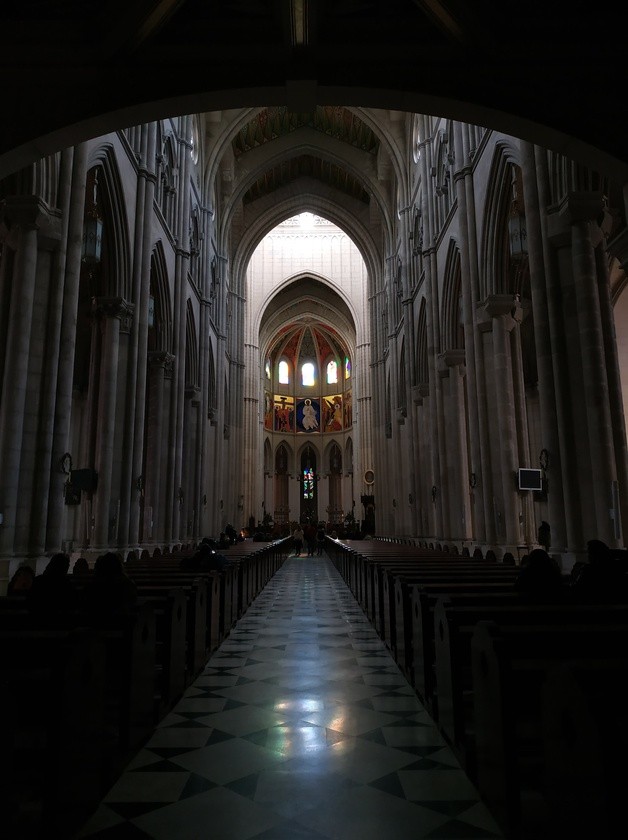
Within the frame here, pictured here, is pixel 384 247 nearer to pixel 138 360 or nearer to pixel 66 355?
pixel 138 360

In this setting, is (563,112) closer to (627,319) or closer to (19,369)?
(19,369)

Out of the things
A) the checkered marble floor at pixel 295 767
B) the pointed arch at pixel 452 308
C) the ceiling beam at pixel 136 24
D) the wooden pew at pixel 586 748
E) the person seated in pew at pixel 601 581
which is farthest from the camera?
the pointed arch at pixel 452 308

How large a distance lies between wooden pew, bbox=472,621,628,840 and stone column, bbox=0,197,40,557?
7521 millimetres

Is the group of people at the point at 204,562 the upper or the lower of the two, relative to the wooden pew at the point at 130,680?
upper

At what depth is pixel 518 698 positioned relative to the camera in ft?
11.7

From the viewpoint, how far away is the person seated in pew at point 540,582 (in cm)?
459

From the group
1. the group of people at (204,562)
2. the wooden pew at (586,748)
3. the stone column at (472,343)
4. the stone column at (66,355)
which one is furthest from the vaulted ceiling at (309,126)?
the wooden pew at (586,748)

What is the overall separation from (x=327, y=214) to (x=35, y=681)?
3666 centimetres

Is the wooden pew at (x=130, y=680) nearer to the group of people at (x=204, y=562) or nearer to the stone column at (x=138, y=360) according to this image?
the group of people at (x=204, y=562)

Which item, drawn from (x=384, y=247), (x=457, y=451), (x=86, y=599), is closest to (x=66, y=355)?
(x=86, y=599)

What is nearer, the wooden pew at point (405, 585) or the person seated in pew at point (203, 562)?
the wooden pew at point (405, 585)

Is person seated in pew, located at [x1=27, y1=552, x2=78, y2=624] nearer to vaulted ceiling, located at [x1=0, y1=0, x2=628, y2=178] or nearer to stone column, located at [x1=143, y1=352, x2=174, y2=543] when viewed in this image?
vaulted ceiling, located at [x1=0, y1=0, x2=628, y2=178]

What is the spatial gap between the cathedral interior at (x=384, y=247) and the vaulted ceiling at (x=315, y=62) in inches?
1.0

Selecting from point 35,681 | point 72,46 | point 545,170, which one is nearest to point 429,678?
point 35,681
